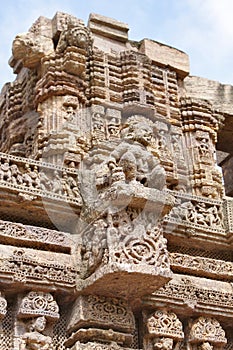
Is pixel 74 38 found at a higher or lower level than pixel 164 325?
higher

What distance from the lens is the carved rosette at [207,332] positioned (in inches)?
337

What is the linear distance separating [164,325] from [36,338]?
1.59 metres

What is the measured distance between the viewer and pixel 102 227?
26.6ft

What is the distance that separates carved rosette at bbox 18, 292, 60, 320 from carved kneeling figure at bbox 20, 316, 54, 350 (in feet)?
0.27

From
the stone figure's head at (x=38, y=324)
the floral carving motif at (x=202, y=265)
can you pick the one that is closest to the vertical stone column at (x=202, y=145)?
the floral carving motif at (x=202, y=265)

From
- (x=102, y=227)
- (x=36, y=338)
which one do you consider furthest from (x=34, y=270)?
(x=102, y=227)

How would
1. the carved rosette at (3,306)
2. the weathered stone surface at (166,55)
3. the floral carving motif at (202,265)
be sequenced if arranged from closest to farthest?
the carved rosette at (3,306) < the floral carving motif at (202,265) < the weathered stone surface at (166,55)

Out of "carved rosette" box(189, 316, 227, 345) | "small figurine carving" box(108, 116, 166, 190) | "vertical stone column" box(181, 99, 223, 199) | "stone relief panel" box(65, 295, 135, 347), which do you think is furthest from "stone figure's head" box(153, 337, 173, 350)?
"vertical stone column" box(181, 99, 223, 199)

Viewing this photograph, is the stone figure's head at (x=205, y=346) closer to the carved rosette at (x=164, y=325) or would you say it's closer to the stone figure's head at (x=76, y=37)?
the carved rosette at (x=164, y=325)

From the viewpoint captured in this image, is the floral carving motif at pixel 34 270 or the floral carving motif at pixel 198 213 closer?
the floral carving motif at pixel 34 270

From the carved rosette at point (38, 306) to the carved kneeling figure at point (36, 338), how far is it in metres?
0.08

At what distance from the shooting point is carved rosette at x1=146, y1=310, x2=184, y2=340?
8.26m

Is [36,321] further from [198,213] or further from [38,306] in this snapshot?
[198,213]

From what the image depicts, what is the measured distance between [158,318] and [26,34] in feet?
18.2
